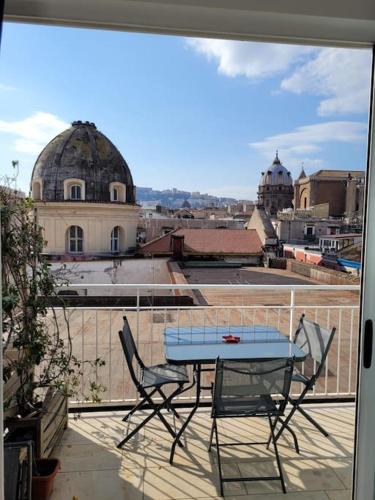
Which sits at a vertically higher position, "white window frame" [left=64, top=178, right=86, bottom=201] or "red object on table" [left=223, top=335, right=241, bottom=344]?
"white window frame" [left=64, top=178, right=86, bottom=201]

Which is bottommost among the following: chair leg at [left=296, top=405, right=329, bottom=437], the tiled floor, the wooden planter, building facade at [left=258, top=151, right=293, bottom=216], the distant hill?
the tiled floor

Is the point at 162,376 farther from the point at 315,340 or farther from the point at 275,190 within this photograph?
the point at 275,190

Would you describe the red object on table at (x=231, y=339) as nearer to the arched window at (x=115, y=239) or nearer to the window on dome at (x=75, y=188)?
the arched window at (x=115, y=239)

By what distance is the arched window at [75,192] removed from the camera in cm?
1098

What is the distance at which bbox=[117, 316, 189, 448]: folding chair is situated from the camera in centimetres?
234

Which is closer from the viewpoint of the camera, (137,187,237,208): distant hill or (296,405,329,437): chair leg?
(296,405,329,437): chair leg

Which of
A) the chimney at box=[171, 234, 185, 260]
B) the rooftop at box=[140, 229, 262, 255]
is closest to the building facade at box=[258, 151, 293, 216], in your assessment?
the rooftop at box=[140, 229, 262, 255]

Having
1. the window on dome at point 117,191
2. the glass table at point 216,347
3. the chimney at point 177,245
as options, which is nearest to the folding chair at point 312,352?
the glass table at point 216,347

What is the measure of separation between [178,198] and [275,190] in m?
1.58

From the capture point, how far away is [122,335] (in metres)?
2.39

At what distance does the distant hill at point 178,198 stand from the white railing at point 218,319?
1040 mm

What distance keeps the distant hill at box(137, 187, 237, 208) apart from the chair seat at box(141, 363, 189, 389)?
6.36 feet

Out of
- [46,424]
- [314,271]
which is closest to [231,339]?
[46,424]

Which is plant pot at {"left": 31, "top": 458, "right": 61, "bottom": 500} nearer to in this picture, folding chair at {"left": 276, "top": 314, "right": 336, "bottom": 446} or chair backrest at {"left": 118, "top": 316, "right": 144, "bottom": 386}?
chair backrest at {"left": 118, "top": 316, "right": 144, "bottom": 386}
